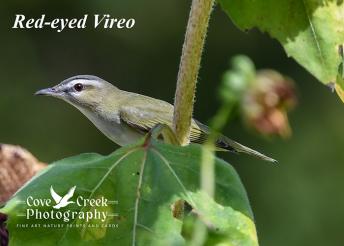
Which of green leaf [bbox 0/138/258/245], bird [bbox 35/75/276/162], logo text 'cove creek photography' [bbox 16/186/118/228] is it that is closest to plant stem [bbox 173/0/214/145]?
green leaf [bbox 0/138/258/245]

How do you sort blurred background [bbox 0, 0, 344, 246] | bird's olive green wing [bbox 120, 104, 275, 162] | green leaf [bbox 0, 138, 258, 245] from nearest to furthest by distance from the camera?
1. green leaf [bbox 0, 138, 258, 245]
2. bird's olive green wing [bbox 120, 104, 275, 162]
3. blurred background [bbox 0, 0, 344, 246]

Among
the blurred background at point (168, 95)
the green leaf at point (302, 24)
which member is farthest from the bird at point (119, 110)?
the blurred background at point (168, 95)

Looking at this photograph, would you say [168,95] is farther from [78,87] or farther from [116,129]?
[116,129]

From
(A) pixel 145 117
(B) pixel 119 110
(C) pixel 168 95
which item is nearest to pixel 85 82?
(B) pixel 119 110

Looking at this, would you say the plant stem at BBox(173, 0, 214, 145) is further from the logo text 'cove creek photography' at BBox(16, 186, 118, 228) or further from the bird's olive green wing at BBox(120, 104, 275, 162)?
the bird's olive green wing at BBox(120, 104, 275, 162)

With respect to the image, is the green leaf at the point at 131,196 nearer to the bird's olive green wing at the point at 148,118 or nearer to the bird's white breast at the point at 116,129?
the bird's olive green wing at the point at 148,118

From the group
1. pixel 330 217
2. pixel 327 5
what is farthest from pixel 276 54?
pixel 327 5
